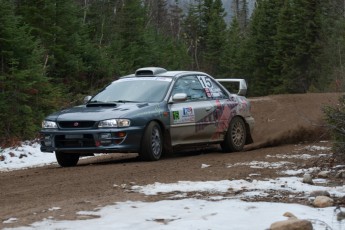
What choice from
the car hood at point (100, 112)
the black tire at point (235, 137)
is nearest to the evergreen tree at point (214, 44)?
the black tire at point (235, 137)

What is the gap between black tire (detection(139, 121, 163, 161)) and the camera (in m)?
10.0

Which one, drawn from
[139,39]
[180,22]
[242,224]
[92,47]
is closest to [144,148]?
[242,224]

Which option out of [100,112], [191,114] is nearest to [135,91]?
[191,114]

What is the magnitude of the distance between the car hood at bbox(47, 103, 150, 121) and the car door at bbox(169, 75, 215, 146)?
0.74 metres

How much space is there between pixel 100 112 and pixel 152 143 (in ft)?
3.34

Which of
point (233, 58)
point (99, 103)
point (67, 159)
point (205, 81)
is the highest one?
point (233, 58)

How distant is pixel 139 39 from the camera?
39.2 metres

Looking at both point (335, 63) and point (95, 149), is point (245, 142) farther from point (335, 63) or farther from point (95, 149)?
→ point (335, 63)

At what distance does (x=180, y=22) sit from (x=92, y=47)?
186ft

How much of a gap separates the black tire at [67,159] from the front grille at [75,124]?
2.31ft

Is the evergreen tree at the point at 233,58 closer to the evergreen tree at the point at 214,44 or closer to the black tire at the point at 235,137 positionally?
the evergreen tree at the point at 214,44

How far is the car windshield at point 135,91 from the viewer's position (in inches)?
430

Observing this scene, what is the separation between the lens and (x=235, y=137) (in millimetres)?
12352

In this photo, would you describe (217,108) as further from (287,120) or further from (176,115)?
(287,120)
